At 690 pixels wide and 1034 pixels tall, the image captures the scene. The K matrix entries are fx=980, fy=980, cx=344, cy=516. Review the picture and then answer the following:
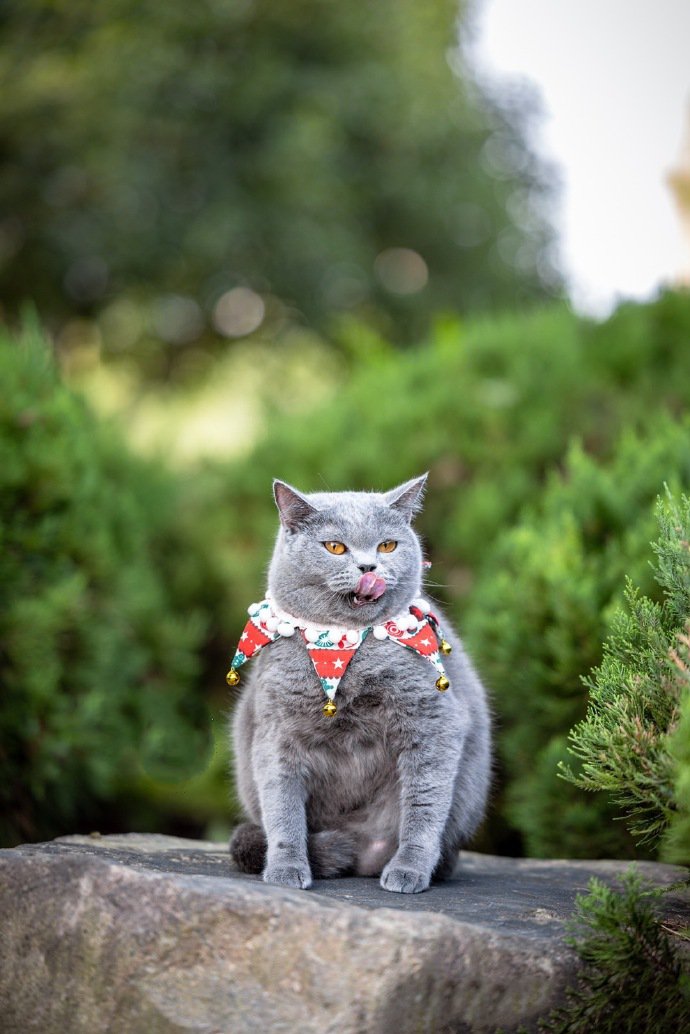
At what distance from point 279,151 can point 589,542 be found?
1103 cm

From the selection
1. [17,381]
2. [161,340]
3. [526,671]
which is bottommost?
[526,671]

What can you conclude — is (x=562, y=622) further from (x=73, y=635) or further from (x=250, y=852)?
(x=73, y=635)

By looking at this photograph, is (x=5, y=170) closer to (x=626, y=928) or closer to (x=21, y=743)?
(x=21, y=743)

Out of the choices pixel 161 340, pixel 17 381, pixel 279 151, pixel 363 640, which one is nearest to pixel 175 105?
pixel 279 151

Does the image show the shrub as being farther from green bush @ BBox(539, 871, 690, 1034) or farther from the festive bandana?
green bush @ BBox(539, 871, 690, 1034)

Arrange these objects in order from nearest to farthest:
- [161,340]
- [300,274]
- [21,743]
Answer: [21,743]
[300,274]
[161,340]

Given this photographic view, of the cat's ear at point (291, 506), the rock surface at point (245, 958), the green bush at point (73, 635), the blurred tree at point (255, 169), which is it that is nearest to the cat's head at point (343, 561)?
the cat's ear at point (291, 506)

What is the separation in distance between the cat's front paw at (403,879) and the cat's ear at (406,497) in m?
0.84

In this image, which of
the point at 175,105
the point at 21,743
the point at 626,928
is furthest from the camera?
the point at 175,105

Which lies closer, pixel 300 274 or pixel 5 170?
pixel 5 170

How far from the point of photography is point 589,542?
10.8 ft

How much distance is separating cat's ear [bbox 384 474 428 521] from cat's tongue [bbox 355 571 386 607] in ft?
0.90

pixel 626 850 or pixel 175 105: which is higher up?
pixel 175 105

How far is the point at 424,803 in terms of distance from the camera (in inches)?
86.6
